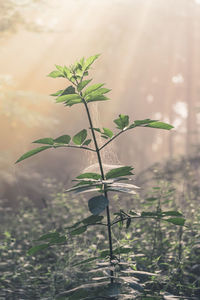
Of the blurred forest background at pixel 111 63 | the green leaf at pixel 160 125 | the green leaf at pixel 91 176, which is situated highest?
the blurred forest background at pixel 111 63

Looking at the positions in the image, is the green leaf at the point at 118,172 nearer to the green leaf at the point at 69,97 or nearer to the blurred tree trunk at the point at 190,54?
the green leaf at the point at 69,97

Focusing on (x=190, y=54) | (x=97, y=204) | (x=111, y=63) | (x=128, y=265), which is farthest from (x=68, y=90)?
(x=190, y=54)

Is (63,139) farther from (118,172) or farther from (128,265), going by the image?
(128,265)

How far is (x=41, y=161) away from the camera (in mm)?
17828

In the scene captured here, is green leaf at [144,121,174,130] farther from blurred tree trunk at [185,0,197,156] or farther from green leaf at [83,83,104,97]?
blurred tree trunk at [185,0,197,156]

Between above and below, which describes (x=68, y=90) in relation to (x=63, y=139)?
above

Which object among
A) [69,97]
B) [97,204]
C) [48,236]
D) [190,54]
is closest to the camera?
[97,204]

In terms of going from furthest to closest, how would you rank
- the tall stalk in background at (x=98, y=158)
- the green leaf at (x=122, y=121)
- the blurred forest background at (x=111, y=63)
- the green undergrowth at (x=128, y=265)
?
1. the blurred forest background at (x=111, y=63)
2. the green undergrowth at (x=128, y=265)
3. the green leaf at (x=122, y=121)
4. the tall stalk in background at (x=98, y=158)

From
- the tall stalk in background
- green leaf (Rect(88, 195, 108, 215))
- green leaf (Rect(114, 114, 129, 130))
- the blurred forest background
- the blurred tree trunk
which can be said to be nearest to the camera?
green leaf (Rect(88, 195, 108, 215))

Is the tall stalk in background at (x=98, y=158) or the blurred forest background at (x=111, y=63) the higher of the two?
the blurred forest background at (x=111, y=63)

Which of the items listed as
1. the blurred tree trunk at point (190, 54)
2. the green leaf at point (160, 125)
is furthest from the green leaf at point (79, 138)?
the blurred tree trunk at point (190, 54)

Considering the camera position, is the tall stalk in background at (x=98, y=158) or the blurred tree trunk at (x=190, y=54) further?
the blurred tree trunk at (x=190, y=54)

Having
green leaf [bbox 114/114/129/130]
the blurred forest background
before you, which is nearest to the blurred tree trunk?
the blurred forest background

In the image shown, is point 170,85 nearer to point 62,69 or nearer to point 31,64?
point 31,64
